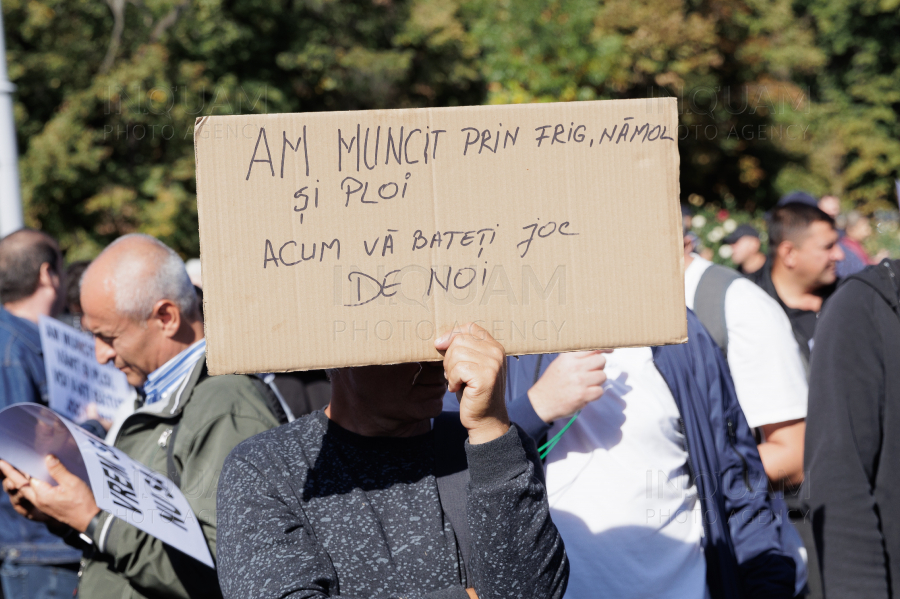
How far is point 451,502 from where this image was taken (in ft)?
5.44

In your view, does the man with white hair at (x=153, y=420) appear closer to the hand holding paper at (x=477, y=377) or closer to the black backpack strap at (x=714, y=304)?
the hand holding paper at (x=477, y=377)

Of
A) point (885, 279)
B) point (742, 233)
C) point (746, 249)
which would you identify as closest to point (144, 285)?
point (885, 279)

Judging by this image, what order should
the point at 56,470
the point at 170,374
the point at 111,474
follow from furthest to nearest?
the point at 170,374
the point at 56,470
the point at 111,474

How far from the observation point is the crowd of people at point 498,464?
1.52 m

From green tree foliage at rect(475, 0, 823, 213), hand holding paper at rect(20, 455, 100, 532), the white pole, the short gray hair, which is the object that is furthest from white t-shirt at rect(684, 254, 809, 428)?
green tree foliage at rect(475, 0, 823, 213)

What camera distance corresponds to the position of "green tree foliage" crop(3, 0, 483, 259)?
1187cm

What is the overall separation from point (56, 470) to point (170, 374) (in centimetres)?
47

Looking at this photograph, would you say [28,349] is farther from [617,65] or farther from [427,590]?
[617,65]

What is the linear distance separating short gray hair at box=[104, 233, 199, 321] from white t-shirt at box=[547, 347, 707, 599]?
1.44 m

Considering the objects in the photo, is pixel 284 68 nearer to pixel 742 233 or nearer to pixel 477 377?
pixel 742 233

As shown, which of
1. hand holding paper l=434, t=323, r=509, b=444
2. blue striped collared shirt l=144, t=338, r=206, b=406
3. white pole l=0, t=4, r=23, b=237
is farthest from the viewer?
white pole l=0, t=4, r=23, b=237

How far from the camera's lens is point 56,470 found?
2424 mm

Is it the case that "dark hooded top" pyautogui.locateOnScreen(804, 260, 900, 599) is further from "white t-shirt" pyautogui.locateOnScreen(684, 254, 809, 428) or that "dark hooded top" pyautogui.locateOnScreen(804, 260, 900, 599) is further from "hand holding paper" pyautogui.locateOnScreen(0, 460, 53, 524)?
"hand holding paper" pyautogui.locateOnScreen(0, 460, 53, 524)

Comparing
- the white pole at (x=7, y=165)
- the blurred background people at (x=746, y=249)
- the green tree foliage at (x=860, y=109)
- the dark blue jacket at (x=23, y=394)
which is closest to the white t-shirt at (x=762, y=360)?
the dark blue jacket at (x=23, y=394)
